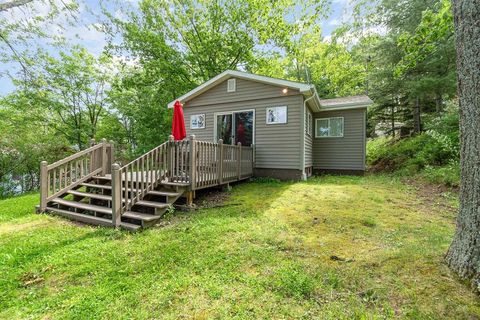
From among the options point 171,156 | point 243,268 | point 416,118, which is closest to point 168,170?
point 171,156

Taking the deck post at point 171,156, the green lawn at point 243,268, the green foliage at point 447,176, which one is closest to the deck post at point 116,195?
the green lawn at point 243,268

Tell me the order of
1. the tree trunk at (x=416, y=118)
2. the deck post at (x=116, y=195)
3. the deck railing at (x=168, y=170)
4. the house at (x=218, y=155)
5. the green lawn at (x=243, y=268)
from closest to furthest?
the green lawn at (x=243, y=268) → the deck post at (x=116, y=195) → the deck railing at (x=168, y=170) → the house at (x=218, y=155) → the tree trunk at (x=416, y=118)

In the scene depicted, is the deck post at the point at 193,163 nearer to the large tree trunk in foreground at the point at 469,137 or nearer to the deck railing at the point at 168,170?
the deck railing at the point at 168,170

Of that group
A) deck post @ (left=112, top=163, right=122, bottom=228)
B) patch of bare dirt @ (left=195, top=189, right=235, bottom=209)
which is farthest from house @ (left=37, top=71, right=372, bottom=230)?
patch of bare dirt @ (left=195, top=189, right=235, bottom=209)

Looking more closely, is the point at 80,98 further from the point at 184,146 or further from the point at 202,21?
the point at 184,146

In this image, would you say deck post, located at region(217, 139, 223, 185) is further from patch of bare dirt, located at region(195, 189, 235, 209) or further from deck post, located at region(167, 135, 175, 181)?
deck post, located at region(167, 135, 175, 181)

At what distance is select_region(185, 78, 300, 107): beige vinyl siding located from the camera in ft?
27.6

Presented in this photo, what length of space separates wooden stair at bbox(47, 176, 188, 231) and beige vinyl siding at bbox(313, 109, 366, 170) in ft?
25.4

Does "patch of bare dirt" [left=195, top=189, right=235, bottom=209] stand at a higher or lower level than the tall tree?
lower

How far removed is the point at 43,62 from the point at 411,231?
713 inches

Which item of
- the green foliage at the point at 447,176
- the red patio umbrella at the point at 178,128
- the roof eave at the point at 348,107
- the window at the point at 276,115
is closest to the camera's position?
the red patio umbrella at the point at 178,128

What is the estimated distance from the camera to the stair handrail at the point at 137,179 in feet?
14.0

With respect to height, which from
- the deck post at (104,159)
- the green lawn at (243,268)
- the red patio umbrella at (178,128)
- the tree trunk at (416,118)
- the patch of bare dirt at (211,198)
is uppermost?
the tree trunk at (416,118)

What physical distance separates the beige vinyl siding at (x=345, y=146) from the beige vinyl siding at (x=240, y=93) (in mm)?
3444
